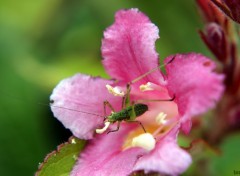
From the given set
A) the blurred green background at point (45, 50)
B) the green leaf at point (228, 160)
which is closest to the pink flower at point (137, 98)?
the green leaf at point (228, 160)

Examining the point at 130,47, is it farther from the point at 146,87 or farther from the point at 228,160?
the point at 228,160

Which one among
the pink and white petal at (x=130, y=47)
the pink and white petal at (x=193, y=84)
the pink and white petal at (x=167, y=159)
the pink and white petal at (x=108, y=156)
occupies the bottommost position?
the pink and white petal at (x=108, y=156)

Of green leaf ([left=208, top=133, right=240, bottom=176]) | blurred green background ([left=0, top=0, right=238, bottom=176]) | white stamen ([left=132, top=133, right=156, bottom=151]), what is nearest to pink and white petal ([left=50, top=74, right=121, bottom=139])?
white stamen ([left=132, top=133, right=156, bottom=151])

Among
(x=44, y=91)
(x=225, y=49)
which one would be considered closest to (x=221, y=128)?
(x=225, y=49)

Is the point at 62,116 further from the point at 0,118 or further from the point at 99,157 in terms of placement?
the point at 0,118

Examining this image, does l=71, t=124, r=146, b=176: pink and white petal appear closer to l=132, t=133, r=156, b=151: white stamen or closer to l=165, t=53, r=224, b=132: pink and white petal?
l=132, t=133, r=156, b=151: white stamen

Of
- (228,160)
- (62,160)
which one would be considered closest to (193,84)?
(62,160)

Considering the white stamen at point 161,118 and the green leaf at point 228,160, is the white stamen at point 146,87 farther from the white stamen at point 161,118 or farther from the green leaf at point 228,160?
the green leaf at point 228,160
